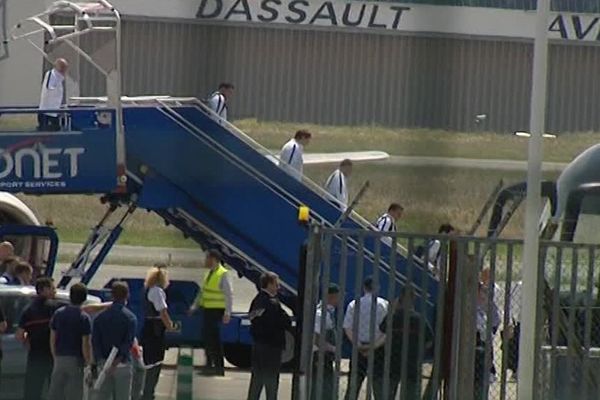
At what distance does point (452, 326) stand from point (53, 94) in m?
1.95

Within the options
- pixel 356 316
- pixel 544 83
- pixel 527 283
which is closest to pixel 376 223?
pixel 356 316

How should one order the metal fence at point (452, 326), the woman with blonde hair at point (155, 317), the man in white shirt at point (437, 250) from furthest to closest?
1. the woman with blonde hair at point (155, 317)
2. the metal fence at point (452, 326)
3. the man in white shirt at point (437, 250)

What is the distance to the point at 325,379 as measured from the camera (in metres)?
5.13

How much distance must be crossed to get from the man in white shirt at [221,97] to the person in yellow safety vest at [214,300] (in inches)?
82.2

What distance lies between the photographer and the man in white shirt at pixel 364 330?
4.89 meters

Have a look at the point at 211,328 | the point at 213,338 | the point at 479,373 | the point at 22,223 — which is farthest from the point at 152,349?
the point at 22,223

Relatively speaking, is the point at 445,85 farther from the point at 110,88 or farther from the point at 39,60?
the point at 110,88

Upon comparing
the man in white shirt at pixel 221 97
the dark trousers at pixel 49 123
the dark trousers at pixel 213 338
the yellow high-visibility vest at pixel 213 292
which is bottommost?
the dark trousers at pixel 213 338

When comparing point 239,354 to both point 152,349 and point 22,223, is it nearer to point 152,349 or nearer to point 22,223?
point 152,349

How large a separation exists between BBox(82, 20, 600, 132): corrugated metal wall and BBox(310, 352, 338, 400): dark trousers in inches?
49.1

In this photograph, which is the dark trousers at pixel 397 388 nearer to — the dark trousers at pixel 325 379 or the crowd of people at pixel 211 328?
the crowd of people at pixel 211 328

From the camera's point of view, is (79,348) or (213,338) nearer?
(79,348)

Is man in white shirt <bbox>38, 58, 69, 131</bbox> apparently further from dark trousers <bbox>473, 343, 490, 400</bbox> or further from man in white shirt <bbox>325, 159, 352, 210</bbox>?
dark trousers <bbox>473, 343, 490, 400</bbox>

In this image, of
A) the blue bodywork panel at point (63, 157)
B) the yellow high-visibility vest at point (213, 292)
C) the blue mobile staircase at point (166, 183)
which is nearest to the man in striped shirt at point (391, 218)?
the blue mobile staircase at point (166, 183)
